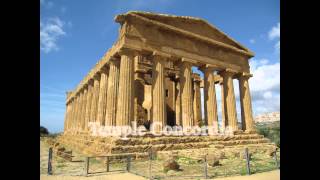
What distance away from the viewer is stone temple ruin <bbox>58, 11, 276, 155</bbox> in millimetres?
18234

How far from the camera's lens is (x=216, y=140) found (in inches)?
846

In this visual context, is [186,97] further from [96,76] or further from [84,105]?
[84,105]

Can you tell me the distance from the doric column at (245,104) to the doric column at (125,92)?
520 inches

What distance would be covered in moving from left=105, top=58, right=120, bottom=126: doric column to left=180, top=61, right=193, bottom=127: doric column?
5.28 meters

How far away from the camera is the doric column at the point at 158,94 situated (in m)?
19.3

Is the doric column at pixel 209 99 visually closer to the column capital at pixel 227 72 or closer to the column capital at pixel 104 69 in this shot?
the column capital at pixel 227 72

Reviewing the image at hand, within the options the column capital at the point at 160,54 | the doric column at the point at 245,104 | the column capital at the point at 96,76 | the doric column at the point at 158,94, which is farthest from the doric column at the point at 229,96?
the column capital at the point at 96,76

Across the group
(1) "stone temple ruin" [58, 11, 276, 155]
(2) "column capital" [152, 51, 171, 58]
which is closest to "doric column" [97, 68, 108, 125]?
(1) "stone temple ruin" [58, 11, 276, 155]

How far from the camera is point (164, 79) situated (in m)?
21.1

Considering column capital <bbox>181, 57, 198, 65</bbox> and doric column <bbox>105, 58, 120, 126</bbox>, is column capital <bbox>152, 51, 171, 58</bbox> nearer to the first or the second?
column capital <bbox>181, 57, 198, 65</bbox>

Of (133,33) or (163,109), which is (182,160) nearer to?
(163,109)

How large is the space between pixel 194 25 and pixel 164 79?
5.71 m
